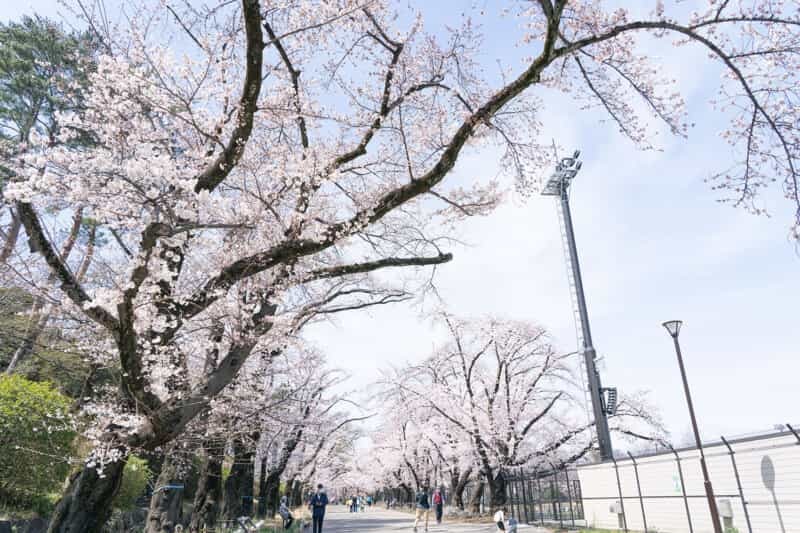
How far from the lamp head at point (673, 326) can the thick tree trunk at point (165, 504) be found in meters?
11.3

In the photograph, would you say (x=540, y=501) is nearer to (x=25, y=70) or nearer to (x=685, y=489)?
(x=685, y=489)

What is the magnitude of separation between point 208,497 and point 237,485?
3.19 m

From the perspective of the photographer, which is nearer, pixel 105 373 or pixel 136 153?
pixel 136 153

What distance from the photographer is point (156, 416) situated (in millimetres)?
6398

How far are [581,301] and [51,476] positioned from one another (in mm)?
20606

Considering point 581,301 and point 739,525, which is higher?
point 581,301

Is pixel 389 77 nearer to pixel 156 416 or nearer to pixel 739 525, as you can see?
pixel 156 416

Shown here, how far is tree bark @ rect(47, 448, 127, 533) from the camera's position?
6125 mm

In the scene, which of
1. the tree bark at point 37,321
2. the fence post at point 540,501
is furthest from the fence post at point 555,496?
the tree bark at point 37,321

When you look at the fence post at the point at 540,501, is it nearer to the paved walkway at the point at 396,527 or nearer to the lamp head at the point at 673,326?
the paved walkway at the point at 396,527

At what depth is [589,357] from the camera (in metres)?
21.7

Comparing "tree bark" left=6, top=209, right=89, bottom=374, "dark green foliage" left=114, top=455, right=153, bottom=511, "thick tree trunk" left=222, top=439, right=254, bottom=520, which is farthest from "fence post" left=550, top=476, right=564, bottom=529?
"tree bark" left=6, top=209, right=89, bottom=374

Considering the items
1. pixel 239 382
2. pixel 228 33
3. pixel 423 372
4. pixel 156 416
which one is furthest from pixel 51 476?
pixel 423 372

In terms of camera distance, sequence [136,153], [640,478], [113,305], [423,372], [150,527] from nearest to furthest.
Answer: [113,305] < [136,153] < [150,527] < [640,478] < [423,372]
